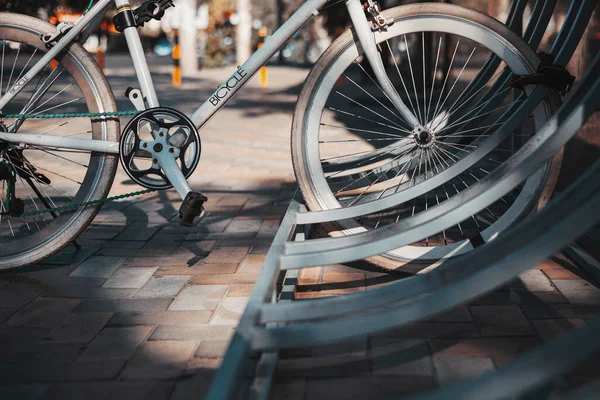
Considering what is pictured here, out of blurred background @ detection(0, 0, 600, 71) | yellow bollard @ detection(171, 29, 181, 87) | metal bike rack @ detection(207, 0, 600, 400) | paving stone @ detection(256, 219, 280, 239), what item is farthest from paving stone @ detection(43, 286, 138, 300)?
yellow bollard @ detection(171, 29, 181, 87)

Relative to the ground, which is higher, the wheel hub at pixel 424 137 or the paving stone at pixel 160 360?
the wheel hub at pixel 424 137

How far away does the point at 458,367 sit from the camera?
7.06ft

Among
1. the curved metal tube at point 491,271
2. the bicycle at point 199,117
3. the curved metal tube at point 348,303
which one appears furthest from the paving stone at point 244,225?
the curved metal tube at point 491,271

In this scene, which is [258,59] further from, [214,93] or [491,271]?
[491,271]

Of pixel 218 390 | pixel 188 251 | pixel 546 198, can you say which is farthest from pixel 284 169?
pixel 218 390

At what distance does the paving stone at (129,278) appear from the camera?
2.99 metres

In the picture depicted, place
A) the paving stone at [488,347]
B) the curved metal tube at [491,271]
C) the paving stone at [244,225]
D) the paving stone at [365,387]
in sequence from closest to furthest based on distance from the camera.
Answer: the curved metal tube at [491,271], the paving stone at [365,387], the paving stone at [488,347], the paving stone at [244,225]

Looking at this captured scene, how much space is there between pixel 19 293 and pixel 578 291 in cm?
212

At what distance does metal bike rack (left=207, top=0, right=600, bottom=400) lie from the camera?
1.32 m

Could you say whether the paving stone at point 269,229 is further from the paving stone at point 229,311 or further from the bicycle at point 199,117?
the paving stone at point 229,311

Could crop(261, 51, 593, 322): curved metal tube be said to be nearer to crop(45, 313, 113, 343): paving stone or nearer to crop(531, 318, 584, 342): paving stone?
crop(531, 318, 584, 342): paving stone

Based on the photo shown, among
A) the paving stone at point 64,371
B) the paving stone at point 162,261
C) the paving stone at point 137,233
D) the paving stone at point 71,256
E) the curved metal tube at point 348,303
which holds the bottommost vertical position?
the paving stone at point 64,371

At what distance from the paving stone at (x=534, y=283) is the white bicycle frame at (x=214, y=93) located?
72 centimetres

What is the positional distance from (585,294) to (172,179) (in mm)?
1639
